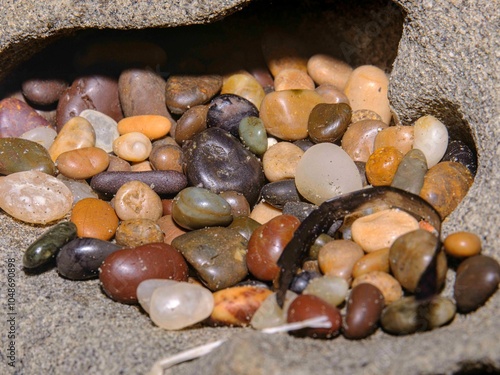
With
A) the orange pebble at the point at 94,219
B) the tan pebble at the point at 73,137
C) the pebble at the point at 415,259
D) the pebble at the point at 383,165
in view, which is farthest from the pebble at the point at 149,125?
the pebble at the point at 415,259

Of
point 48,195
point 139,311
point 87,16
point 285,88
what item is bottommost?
point 139,311

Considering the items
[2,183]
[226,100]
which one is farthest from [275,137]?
[2,183]

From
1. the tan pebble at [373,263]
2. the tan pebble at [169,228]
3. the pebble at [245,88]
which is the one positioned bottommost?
the tan pebble at [169,228]

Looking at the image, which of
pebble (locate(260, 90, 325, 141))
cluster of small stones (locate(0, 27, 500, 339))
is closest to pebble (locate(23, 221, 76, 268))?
cluster of small stones (locate(0, 27, 500, 339))

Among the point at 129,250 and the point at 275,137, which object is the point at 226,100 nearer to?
the point at 275,137

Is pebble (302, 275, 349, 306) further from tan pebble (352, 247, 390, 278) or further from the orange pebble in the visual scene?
the orange pebble

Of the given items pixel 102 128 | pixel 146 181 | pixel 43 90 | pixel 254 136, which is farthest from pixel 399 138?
pixel 43 90

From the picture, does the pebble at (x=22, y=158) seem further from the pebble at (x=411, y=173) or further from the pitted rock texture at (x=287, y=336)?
the pebble at (x=411, y=173)
